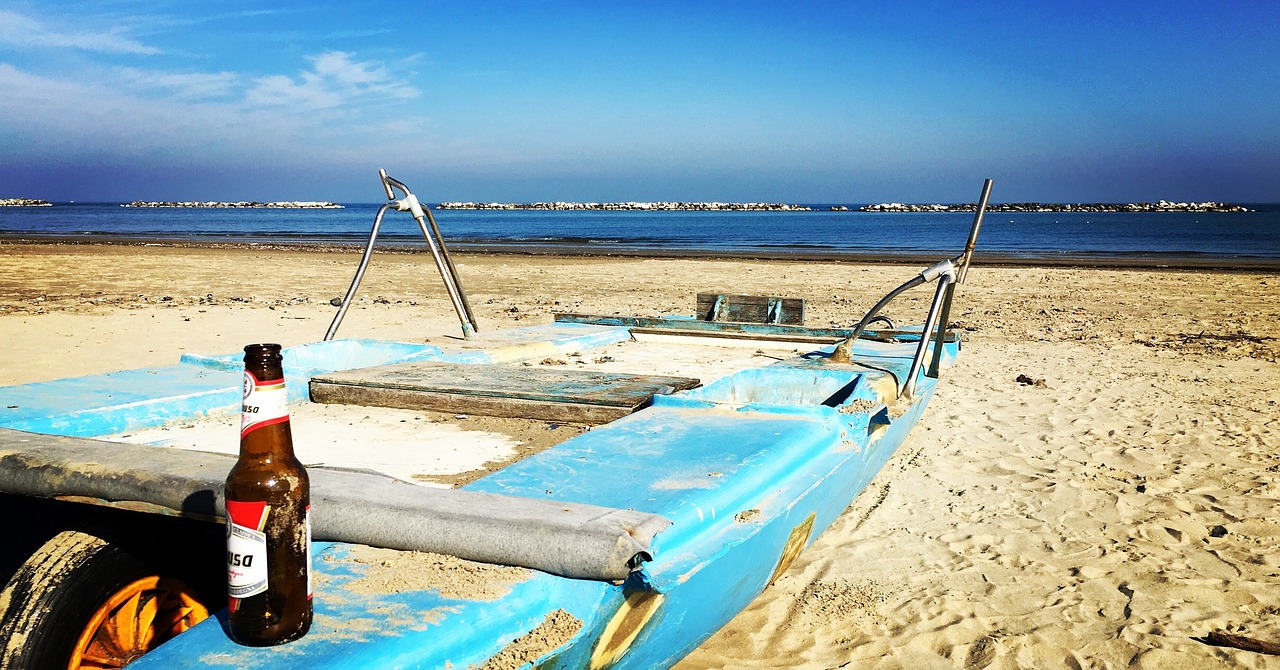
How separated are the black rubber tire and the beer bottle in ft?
1.85

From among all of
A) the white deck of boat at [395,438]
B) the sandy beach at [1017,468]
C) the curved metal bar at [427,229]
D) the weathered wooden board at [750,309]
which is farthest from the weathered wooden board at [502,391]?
the weathered wooden board at [750,309]

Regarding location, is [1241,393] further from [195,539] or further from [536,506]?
[195,539]

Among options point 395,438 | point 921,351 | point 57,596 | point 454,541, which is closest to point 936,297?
point 921,351

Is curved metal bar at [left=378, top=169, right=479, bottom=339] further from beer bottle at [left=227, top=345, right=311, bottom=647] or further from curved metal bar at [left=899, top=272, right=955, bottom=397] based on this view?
beer bottle at [left=227, top=345, right=311, bottom=647]

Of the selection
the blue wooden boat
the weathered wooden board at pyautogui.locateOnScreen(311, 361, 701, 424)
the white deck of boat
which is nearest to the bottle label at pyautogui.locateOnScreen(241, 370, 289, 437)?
the blue wooden boat

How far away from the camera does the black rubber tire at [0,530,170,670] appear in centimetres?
179

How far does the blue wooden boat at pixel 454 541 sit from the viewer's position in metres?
1.68

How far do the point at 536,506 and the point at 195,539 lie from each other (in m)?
0.78

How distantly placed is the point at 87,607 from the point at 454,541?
2.46 ft

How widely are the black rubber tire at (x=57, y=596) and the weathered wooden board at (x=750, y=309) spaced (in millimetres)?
5762

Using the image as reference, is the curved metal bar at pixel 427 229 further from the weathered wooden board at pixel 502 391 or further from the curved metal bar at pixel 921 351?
the curved metal bar at pixel 921 351

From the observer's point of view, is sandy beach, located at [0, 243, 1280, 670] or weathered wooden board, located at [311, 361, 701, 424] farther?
weathered wooden board, located at [311, 361, 701, 424]

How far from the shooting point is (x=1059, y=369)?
25.2ft

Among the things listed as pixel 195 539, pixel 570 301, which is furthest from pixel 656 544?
pixel 570 301
